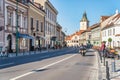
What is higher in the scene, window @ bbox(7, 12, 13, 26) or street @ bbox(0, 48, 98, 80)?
window @ bbox(7, 12, 13, 26)

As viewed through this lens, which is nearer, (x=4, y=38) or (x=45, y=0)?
(x=4, y=38)

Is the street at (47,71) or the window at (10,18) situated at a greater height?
the window at (10,18)

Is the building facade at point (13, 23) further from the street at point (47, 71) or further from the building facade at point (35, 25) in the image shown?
the street at point (47, 71)

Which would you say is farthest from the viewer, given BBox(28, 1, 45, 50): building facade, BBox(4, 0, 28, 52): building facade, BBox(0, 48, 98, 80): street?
BBox(28, 1, 45, 50): building facade

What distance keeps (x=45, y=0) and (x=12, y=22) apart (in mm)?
33097

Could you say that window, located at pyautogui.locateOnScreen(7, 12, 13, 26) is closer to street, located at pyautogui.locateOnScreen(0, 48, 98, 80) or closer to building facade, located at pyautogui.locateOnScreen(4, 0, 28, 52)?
building facade, located at pyautogui.locateOnScreen(4, 0, 28, 52)

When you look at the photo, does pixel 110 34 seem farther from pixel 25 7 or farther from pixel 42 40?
pixel 25 7

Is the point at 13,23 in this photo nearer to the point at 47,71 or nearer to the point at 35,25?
the point at 35,25

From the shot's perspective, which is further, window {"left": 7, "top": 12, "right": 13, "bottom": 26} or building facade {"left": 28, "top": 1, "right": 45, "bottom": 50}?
building facade {"left": 28, "top": 1, "right": 45, "bottom": 50}

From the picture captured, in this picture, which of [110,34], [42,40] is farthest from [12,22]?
[110,34]

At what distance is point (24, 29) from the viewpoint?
189 feet

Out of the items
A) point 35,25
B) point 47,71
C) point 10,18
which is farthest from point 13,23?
point 47,71

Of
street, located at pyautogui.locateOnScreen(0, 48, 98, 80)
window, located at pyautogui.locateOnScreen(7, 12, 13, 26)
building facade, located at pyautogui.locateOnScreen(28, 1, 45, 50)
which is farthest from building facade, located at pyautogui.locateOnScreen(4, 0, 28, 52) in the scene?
street, located at pyautogui.locateOnScreen(0, 48, 98, 80)

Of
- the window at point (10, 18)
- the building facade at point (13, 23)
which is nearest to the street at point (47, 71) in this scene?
the building facade at point (13, 23)
